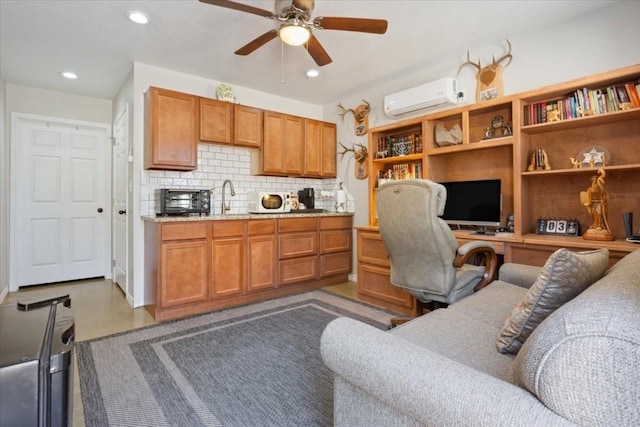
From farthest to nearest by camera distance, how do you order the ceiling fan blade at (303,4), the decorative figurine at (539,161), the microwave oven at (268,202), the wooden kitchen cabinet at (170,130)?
the microwave oven at (268,202), the wooden kitchen cabinet at (170,130), the decorative figurine at (539,161), the ceiling fan blade at (303,4)

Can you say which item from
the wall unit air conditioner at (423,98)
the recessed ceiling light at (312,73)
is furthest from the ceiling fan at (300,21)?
the recessed ceiling light at (312,73)

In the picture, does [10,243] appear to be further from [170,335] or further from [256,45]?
[256,45]

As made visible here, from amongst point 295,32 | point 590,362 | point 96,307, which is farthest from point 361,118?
point 590,362

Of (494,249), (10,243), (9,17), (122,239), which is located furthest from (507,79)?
(10,243)

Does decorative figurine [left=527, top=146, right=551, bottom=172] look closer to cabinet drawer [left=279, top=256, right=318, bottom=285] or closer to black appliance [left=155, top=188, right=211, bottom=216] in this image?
cabinet drawer [left=279, top=256, right=318, bottom=285]

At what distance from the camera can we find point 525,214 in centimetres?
277

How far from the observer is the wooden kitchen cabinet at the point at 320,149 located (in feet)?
14.6

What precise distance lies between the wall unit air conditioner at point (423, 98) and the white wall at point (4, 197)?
4334mm

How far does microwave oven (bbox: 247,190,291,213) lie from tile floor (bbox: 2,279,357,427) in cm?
117

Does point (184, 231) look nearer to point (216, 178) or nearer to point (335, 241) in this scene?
point (216, 178)

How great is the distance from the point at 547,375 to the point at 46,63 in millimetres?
4716

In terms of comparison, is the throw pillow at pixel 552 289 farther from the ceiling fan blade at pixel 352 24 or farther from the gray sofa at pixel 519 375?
the ceiling fan blade at pixel 352 24

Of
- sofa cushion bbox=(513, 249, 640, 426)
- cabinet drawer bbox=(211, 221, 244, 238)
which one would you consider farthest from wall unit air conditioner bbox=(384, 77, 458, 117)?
sofa cushion bbox=(513, 249, 640, 426)

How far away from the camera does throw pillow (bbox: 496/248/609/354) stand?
3.54 ft
